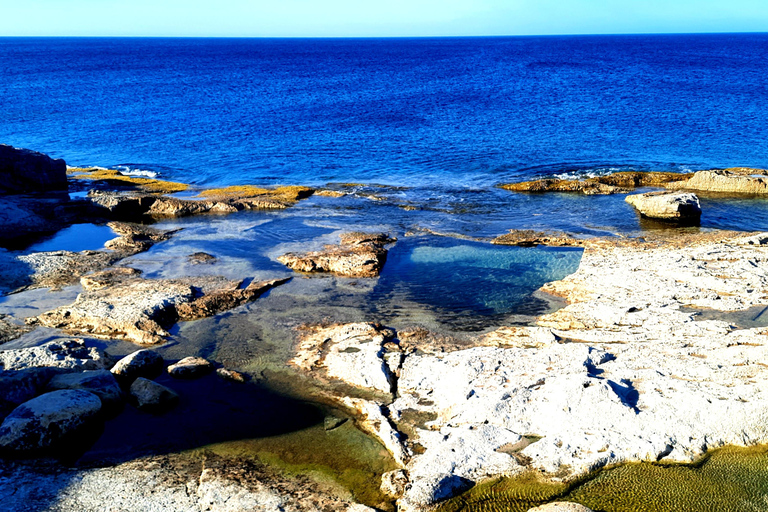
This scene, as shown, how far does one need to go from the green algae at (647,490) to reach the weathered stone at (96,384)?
253 inches

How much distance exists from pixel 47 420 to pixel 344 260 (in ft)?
31.8

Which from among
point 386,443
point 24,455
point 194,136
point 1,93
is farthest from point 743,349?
point 1,93

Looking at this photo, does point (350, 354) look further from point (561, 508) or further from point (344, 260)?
point (344, 260)

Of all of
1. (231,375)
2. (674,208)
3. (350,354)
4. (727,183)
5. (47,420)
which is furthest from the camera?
(727,183)

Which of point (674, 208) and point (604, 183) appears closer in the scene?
point (674, 208)

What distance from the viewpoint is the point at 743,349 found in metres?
10.8

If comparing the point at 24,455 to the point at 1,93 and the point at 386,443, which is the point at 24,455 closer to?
the point at 386,443

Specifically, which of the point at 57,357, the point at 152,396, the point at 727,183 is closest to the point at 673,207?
the point at 727,183

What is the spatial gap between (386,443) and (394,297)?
6431 mm

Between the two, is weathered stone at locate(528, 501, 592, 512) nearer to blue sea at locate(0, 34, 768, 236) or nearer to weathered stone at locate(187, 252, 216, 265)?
weathered stone at locate(187, 252, 216, 265)

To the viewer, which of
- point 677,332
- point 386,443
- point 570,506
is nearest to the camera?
point 570,506

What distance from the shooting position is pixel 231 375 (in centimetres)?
1181

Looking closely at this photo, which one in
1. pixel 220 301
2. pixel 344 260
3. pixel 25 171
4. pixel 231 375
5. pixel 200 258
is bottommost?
pixel 231 375

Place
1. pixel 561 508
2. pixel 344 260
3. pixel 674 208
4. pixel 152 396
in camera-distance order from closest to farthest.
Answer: pixel 561 508
pixel 152 396
pixel 344 260
pixel 674 208
